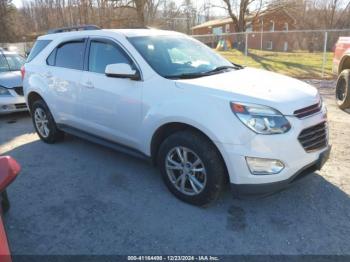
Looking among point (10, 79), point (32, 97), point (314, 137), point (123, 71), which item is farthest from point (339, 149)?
point (10, 79)

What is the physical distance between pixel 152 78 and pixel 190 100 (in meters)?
0.62

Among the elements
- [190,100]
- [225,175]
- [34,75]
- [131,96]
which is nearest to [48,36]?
[34,75]

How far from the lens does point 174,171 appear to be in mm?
3637

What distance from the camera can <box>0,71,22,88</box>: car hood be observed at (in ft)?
24.6


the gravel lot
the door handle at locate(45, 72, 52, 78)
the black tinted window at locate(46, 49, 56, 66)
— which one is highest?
the black tinted window at locate(46, 49, 56, 66)

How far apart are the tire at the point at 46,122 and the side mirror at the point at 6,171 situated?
357cm

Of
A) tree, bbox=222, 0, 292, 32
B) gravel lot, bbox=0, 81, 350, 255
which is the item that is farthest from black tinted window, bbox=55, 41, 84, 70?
tree, bbox=222, 0, 292, 32

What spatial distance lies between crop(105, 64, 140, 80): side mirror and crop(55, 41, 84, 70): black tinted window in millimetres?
1070

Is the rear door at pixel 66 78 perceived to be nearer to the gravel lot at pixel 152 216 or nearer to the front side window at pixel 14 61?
the gravel lot at pixel 152 216

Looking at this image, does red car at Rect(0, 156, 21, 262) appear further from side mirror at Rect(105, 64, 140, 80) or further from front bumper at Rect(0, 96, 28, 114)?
front bumper at Rect(0, 96, 28, 114)

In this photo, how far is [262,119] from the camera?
2.97 metres

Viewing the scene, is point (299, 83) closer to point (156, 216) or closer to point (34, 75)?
point (156, 216)

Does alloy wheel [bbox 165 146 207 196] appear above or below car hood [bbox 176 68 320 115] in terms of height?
below

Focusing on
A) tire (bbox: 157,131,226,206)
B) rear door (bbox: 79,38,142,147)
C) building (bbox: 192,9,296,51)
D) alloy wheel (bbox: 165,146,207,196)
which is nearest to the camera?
tire (bbox: 157,131,226,206)
